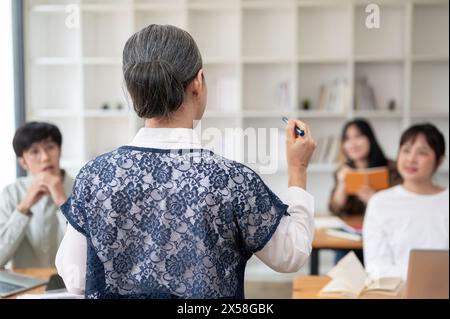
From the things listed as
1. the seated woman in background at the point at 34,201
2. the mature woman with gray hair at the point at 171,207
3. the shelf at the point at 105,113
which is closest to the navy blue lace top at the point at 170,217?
the mature woman with gray hair at the point at 171,207

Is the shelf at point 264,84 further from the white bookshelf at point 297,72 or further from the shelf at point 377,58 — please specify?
the shelf at point 377,58

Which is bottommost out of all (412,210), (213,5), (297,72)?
(412,210)

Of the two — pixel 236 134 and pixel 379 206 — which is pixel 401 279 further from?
pixel 236 134

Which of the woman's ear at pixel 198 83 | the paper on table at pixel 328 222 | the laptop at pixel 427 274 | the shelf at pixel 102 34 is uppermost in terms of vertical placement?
the shelf at pixel 102 34

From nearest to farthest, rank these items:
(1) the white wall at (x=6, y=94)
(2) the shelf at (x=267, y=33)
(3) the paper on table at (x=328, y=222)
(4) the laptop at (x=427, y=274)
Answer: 1. (1) the white wall at (x=6, y=94)
2. (4) the laptop at (x=427, y=274)
3. (3) the paper on table at (x=328, y=222)
4. (2) the shelf at (x=267, y=33)

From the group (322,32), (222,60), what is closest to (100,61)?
(222,60)

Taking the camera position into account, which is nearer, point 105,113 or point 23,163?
point 23,163

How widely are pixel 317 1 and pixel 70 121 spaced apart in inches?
71.5

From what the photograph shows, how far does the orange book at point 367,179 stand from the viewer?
3.08 meters

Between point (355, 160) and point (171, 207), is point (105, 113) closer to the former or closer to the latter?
point (355, 160)

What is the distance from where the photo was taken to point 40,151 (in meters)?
1.92

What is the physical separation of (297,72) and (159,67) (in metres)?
3.07

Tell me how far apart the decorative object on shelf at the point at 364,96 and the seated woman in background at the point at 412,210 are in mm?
1567
